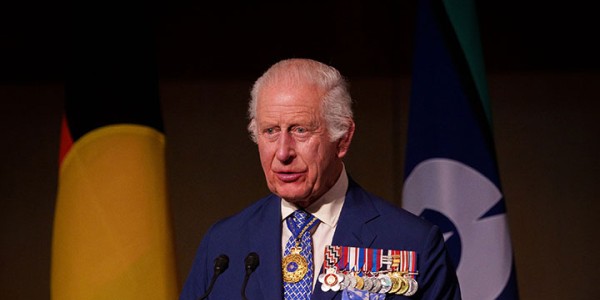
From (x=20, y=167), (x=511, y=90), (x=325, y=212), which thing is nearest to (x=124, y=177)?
(x=325, y=212)

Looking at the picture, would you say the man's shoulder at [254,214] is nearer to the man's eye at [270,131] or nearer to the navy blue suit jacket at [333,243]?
the navy blue suit jacket at [333,243]

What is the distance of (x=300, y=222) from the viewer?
6.70 feet

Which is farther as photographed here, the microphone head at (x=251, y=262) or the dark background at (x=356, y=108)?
the dark background at (x=356, y=108)

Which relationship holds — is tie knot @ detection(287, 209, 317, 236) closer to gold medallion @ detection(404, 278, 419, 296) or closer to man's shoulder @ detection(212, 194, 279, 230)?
man's shoulder @ detection(212, 194, 279, 230)

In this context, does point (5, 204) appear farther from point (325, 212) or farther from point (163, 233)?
point (325, 212)

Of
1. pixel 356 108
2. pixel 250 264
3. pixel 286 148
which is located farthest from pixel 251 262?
pixel 356 108

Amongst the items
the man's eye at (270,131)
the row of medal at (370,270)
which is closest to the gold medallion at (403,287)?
the row of medal at (370,270)

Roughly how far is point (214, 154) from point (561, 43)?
5.96 feet

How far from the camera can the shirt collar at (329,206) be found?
2.04m

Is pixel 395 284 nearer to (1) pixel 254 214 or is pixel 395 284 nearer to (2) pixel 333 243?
(2) pixel 333 243

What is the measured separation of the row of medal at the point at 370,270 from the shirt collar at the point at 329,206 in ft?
0.40

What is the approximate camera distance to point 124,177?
3129 millimetres

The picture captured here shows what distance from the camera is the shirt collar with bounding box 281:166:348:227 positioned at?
2.04m

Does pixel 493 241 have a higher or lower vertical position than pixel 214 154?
lower
